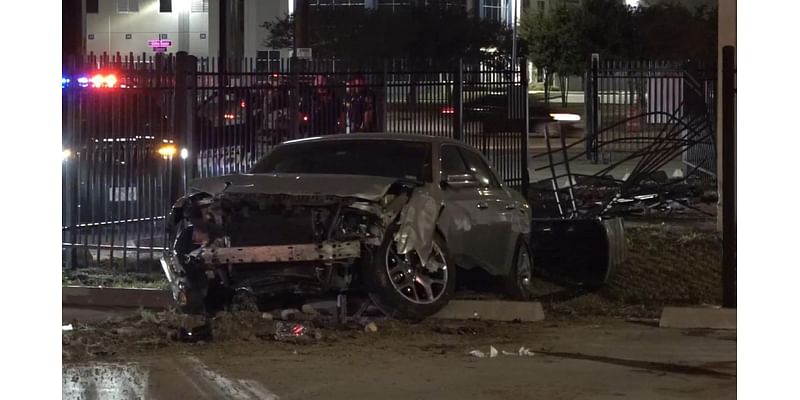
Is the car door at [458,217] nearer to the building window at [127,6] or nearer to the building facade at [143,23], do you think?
the building facade at [143,23]

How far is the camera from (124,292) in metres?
11.0

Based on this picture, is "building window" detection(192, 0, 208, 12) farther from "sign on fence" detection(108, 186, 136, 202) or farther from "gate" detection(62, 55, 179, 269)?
"sign on fence" detection(108, 186, 136, 202)

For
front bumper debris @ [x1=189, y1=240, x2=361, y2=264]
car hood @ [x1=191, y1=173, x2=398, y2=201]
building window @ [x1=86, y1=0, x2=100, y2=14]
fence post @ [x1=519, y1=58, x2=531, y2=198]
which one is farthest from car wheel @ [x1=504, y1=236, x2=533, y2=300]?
building window @ [x1=86, y1=0, x2=100, y2=14]

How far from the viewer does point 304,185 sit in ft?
30.1

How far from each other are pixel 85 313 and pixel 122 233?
204cm

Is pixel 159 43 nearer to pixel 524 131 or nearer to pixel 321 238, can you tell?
pixel 524 131

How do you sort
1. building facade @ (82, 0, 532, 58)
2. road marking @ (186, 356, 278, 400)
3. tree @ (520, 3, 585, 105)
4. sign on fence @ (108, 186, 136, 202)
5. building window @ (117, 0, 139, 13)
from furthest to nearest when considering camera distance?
building window @ (117, 0, 139, 13) → building facade @ (82, 0, 532, 58) → tree @ (520, 3, 585, 105) → sign on fence @ (108, 186, 136, 202) → road marking @ (186, 356, 278, 400)

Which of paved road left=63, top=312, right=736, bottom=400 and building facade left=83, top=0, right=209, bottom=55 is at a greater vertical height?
building facade left=83, top=0, right=209, bottom=55

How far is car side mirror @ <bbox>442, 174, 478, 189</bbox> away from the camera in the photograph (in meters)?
10.0

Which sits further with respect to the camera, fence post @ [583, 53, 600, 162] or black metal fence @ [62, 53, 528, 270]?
fence post @ [583, 53, 600, 162]

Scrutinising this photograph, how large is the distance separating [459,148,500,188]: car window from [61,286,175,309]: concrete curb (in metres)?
3.00

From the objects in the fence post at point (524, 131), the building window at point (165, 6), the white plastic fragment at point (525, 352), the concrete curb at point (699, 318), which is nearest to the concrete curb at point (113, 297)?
the white plastic fragment at point (525, 352)
